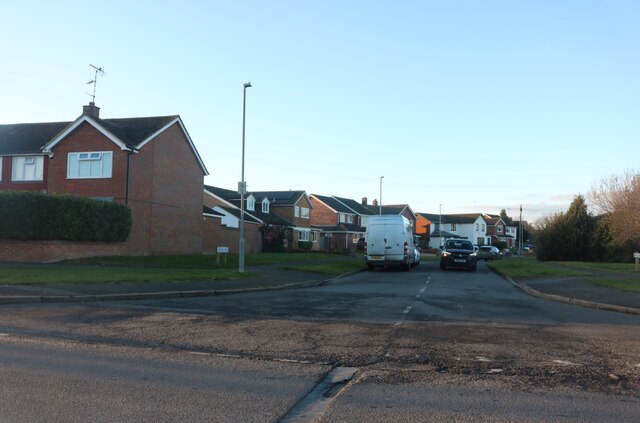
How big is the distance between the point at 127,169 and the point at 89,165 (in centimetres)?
257

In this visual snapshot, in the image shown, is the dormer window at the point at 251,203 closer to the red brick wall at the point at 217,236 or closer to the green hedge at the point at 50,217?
the red brick wall at the point at 217,236

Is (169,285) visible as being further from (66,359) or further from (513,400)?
(513,400)

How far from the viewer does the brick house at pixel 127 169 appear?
2841 centimetres

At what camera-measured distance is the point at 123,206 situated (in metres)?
26.3

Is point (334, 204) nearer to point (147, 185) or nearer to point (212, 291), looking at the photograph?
point (147, 185)

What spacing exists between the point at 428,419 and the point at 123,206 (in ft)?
79.4

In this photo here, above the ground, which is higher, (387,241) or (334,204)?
(334,204)

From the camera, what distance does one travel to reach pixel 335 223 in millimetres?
69125

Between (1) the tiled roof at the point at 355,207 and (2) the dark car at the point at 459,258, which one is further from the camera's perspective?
(1) the tiled roof at the point at 355,207

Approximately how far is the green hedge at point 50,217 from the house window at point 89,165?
4.32 metres

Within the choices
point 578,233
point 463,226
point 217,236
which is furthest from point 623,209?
point 463,226

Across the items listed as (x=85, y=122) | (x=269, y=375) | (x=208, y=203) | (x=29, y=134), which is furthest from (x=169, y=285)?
(x=208, y=203)

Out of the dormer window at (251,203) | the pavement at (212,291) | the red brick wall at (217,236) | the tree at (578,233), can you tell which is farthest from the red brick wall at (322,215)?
the pavement at (212,291)

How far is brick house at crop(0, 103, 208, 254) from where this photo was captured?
1118 inches
